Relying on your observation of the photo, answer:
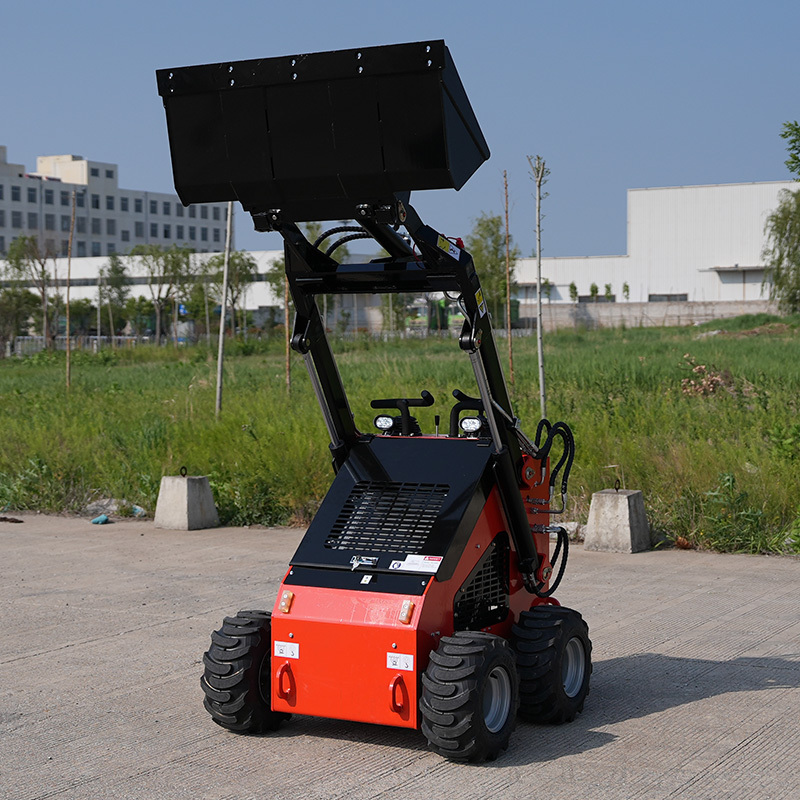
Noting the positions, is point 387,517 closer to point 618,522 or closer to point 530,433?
point 618,522

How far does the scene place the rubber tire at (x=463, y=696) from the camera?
4.40 meters

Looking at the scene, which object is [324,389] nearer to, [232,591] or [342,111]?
[342,111]

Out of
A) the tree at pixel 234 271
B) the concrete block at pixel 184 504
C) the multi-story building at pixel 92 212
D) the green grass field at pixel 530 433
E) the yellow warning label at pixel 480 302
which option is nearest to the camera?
the yellow warning label at pixel 480 302

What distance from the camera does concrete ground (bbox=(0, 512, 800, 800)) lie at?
4.41 m

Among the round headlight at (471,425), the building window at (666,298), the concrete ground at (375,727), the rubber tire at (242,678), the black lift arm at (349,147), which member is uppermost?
the building window at (666,298)

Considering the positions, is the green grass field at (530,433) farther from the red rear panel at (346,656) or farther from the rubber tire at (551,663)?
the red rear panel at (346,656)

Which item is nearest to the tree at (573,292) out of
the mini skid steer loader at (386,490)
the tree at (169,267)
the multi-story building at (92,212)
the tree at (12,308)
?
the tree at (169,267)

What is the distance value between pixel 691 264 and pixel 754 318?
1047 inches

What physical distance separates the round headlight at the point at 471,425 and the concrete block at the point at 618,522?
179 inches

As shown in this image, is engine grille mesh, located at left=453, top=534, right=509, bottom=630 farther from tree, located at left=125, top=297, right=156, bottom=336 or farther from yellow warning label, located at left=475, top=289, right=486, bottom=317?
tree, located at left=125, top=297, right=156, bottom=336

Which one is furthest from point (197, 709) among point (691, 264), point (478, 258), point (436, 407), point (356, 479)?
point (691, 264)

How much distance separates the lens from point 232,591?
8258mm

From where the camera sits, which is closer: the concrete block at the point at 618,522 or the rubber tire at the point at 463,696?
the rubber tire at the point at 463,696

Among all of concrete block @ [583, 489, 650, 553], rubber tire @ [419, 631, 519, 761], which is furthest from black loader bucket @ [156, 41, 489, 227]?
concrete block @ [583, 489, 650, 553]
